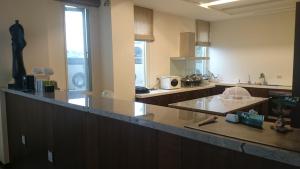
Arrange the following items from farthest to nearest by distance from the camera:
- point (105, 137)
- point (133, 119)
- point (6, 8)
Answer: point (6, 8), point (105, 137), point (133, 119)

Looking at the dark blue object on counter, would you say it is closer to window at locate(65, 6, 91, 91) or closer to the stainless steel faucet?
Result: window at locate(65, 6, 91, 91)

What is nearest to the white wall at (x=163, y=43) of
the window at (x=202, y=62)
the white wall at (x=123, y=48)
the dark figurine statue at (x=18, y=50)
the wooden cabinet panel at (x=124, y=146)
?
the window at (x=202, y=62)

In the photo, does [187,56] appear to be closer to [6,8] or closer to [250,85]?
[250,85]

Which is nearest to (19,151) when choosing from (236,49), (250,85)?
(250,85)

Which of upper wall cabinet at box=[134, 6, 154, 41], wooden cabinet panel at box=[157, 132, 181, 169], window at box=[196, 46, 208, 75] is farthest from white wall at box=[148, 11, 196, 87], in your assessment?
wooden cabinet panel at box=[157, 132, 181, 169]

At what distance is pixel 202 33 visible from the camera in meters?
6.33

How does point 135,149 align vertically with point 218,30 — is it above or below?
below

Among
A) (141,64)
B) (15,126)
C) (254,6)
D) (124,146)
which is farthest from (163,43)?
(124,146)

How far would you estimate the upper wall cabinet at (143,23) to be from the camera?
4555 millimetres

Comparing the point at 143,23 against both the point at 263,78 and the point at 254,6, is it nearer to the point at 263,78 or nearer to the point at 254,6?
the point at 254,6

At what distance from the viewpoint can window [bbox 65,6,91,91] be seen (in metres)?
3.72

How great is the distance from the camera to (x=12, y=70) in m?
3.07

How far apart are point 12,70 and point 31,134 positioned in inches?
35.3

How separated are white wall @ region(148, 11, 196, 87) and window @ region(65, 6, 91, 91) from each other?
150cm
